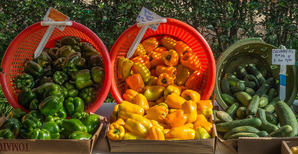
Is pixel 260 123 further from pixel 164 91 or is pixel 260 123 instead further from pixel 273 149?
pixel 164 91

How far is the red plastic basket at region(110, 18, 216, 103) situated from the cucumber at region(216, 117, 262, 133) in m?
0.36

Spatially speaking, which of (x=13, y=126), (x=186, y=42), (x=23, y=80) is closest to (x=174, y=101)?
(x=186, y=42)

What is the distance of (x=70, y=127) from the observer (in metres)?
2.22

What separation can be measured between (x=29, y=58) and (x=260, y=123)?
2088 millimetres

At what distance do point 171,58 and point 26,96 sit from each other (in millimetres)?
1255

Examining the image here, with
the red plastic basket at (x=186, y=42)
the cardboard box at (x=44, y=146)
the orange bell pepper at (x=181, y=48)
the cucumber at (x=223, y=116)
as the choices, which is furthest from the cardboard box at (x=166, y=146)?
the orange bell pepper at (x=181, y=48)

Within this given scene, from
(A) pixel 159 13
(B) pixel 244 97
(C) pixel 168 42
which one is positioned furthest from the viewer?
(A) pixel 159 13

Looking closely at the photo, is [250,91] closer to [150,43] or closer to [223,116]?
[223,116]

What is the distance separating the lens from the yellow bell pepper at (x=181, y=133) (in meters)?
2.07

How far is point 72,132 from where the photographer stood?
2203mm

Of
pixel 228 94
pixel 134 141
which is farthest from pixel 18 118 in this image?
pixel 228 94

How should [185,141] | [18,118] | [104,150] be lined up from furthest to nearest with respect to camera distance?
[18,118] < [104,150] < [185,141]

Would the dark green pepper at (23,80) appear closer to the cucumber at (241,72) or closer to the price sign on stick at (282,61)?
the cucumber at (241,72)

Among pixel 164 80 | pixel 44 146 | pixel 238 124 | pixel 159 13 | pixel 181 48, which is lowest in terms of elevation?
pixel 44 146
